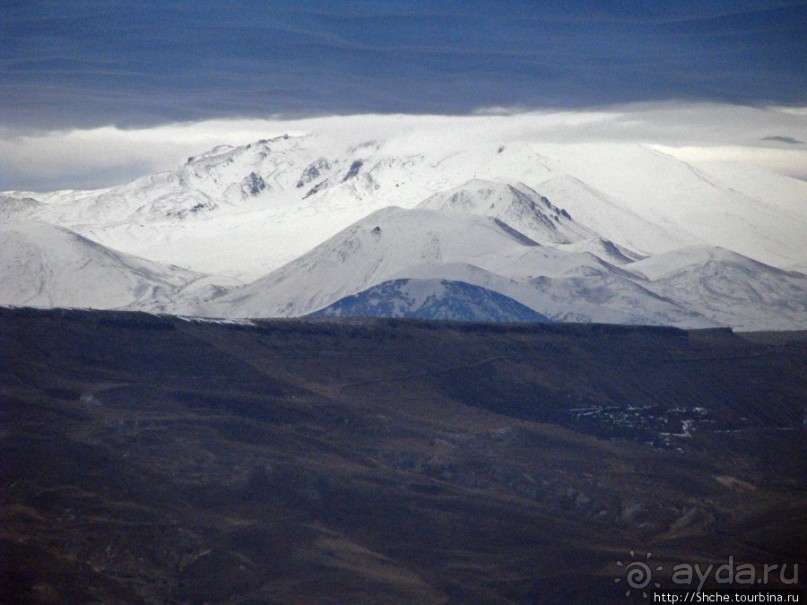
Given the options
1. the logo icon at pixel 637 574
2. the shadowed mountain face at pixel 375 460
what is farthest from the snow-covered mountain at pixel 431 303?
the logo icon at pixel 637 574

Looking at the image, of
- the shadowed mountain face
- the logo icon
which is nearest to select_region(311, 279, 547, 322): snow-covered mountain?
the shadowed mountain face

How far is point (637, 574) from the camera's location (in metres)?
70.0

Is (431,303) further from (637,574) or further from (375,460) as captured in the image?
(637,574)

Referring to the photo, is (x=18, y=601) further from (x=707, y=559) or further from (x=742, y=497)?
(x=742, y=497)

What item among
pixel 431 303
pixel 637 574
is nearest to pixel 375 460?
pixel 637 574

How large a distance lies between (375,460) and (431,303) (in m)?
94.6

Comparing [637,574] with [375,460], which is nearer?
[637,574]

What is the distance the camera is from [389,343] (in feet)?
393

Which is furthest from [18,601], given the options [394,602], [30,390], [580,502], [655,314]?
[655,314]

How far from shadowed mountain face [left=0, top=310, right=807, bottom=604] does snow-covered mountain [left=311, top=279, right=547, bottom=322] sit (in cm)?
4993

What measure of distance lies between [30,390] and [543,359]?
49602 mm

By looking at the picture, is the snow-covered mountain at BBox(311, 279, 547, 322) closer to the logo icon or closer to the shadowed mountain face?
the shadowed mountain face

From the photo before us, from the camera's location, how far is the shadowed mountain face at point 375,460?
67938 millimetres

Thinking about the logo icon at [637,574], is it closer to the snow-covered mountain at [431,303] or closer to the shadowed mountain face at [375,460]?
the shadowed mountain face at [375,460]
